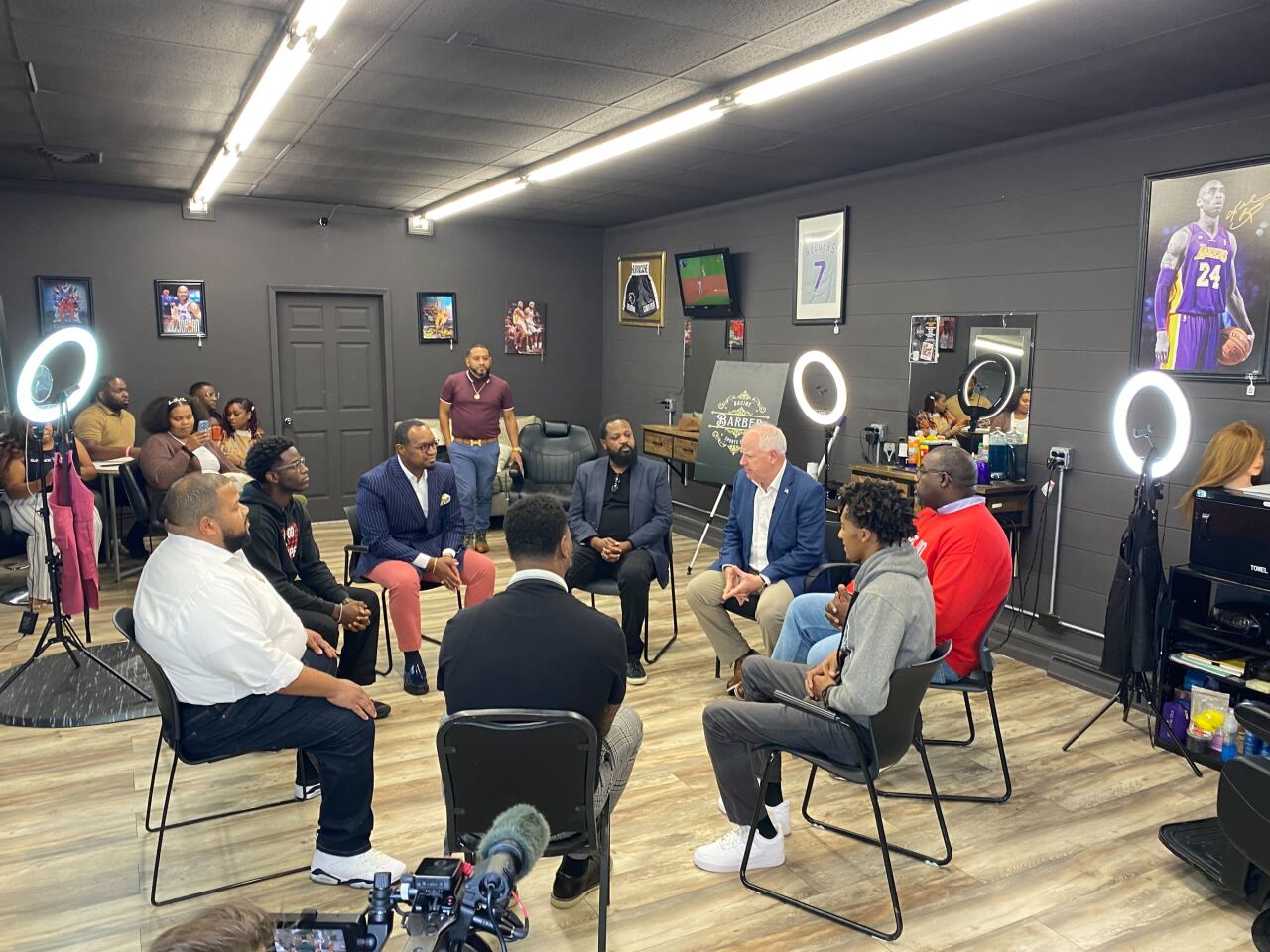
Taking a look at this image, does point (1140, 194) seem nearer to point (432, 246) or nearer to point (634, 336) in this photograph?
point (634, 336)

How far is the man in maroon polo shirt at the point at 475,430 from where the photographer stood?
23.3 ft

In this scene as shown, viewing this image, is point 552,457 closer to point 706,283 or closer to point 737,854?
point 706,283

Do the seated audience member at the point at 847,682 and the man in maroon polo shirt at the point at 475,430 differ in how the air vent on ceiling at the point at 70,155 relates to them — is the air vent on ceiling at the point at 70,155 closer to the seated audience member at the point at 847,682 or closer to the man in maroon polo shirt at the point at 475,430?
the man in maroon polo shirt at the point at 475,430

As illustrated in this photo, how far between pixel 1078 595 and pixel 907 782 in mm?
1913

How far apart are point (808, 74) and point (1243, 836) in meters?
3.00

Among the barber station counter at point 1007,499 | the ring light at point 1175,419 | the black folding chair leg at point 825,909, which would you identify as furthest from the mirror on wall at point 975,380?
the black folding chair leg at point 825,909

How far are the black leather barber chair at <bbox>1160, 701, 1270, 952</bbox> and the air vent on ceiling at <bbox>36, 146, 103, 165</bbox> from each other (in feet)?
22.0

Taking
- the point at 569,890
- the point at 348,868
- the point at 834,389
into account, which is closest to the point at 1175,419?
the point at 834,389

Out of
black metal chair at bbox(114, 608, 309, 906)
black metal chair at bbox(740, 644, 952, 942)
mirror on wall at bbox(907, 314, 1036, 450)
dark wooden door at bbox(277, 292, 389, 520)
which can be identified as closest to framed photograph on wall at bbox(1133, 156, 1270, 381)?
mirror on wall at bbox(907, 314, 1036, 450)

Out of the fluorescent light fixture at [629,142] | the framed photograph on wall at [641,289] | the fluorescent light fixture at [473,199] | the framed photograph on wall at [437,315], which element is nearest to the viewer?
the fluorescent light fixture at [629,142]

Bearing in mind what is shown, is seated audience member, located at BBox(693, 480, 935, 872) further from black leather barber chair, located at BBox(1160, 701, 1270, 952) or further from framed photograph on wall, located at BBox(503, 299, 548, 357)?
framed photograph on wall, located at BBox(503, 299, 548, 357)

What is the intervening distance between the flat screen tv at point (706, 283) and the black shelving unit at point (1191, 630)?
14.0ft

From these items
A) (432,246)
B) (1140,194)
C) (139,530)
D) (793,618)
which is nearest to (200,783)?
(793,618)

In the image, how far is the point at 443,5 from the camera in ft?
10.4
